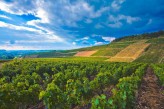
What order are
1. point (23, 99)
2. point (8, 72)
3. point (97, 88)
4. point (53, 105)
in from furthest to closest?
point (8, 72) → point (97, 88) → point (23, 99) → point (53, 105)

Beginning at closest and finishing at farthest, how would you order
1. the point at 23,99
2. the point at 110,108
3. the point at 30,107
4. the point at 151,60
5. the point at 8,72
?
the point at 110,108 < the point at 23,99 < the point at 30,107 < the point at 8,72 < the point at 151,60

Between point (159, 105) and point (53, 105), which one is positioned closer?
point (53, 105)

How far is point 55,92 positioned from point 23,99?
4.10 metres

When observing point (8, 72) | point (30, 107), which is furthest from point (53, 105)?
point (8, 72)

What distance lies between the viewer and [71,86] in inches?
920

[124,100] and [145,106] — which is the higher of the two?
[124,100]

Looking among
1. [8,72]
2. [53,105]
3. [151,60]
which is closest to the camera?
[53,105]

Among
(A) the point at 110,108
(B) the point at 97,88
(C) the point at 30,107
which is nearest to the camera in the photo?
(A) the point at 110,108

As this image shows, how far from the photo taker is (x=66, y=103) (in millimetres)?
17422

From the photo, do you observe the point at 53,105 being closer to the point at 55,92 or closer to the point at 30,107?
the point at 55,92

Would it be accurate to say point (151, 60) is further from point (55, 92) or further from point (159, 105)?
point (55, 92)

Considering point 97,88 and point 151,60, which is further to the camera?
point 151,60

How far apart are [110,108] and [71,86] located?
9.30 m

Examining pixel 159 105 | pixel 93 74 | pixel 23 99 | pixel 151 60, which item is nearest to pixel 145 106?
pixel 159 105
